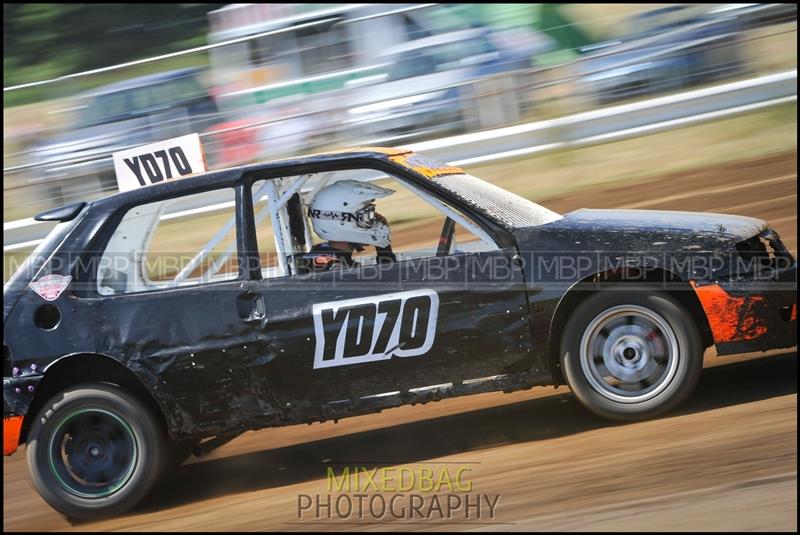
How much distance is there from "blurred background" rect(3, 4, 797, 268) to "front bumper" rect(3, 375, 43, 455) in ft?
23.2

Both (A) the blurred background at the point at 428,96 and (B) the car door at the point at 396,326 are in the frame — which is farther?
(A) the blurred background at the point at 428,96

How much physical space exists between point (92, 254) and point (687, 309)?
10.6ft

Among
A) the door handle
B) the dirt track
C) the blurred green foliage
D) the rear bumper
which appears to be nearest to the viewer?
the dirt track

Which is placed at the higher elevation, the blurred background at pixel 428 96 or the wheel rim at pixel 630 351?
the blurred background at pixel 428 96

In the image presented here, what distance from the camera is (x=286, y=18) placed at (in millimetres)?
15055

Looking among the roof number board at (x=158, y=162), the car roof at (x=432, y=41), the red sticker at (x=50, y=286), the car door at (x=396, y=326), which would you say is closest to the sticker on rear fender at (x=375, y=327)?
the car door at (x=396, y=326)

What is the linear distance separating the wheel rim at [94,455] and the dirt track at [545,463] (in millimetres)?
215

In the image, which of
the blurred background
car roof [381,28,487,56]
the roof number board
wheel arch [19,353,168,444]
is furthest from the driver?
car roof [381,28,487,56]

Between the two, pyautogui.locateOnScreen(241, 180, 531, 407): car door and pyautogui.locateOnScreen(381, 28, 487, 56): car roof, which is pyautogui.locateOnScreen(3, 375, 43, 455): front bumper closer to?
pyautogui.locateOnScreen(241, 180, 531, 407): car door

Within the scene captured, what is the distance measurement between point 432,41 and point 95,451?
29.1 feet

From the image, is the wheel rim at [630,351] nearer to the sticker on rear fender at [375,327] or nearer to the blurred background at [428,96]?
the sticker on rear fender at [375,327]

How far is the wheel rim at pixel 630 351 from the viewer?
5.01 metres

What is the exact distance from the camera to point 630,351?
5.04 metres

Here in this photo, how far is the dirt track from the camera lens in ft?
14.0
